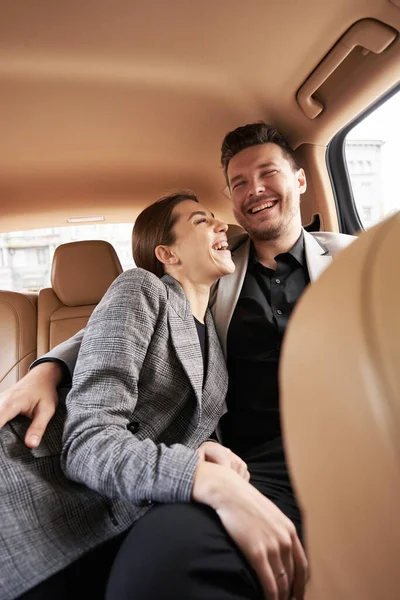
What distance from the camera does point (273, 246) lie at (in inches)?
63.2

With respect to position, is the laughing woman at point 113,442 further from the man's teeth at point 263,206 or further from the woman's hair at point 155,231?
the man's teeth at point 263,206

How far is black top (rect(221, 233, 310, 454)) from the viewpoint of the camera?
4.23 ft

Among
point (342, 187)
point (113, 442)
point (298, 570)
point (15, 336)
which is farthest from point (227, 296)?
point (15, 336)

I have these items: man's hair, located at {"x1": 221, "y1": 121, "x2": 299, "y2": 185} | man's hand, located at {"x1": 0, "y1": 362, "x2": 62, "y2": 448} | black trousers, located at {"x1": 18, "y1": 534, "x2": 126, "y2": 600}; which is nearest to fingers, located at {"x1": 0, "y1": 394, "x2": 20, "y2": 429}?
man's hand, located at {"x1": 0, "y1": 362, "x2": 62, "y2": 448}

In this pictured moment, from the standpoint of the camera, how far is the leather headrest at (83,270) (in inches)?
89.0

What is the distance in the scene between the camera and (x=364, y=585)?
1.10 ft

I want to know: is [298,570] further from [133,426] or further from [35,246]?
[35,246]

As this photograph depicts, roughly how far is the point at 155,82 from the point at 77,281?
101 cm

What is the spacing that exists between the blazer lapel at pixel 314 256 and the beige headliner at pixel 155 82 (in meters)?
0.59

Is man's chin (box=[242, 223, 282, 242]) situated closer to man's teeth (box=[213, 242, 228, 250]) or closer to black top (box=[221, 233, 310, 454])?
black top (box=[221, 233, 310, 454])

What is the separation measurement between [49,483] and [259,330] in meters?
0.73

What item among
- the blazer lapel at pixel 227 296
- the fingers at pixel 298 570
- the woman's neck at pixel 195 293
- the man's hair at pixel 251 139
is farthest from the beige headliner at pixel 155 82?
the fingers at pixel 298 570

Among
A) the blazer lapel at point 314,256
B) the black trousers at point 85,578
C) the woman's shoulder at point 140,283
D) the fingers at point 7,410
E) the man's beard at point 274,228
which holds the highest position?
the man's beard at point 274,228

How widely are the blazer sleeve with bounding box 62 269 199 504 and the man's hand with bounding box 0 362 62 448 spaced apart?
3.7 inches
